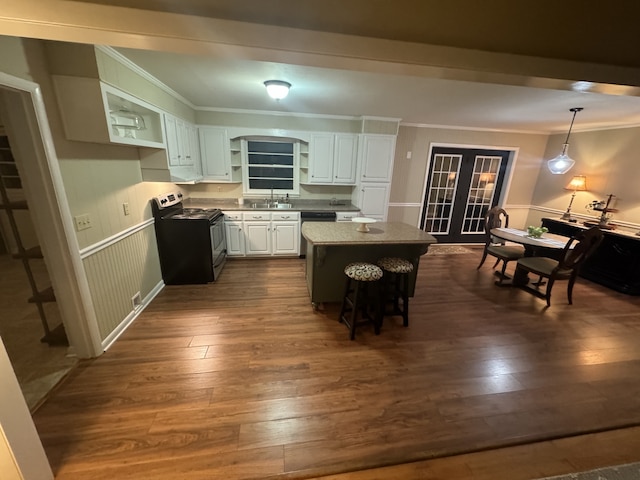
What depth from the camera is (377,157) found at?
460 cm

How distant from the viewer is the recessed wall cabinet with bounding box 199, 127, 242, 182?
168 inches

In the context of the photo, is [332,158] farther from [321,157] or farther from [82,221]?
[82,221]

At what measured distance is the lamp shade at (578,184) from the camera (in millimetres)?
4495

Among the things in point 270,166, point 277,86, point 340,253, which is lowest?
point 340,253

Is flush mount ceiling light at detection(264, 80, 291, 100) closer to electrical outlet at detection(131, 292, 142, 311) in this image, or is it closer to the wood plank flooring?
electrical outlet at detection(131, 292, 142, 311)

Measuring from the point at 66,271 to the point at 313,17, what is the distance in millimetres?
2415

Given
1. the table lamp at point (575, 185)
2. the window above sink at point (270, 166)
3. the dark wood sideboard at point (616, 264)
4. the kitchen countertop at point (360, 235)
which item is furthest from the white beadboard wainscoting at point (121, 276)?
the table lamp at point (575, 185)

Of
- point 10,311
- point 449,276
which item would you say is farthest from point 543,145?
point 10,311

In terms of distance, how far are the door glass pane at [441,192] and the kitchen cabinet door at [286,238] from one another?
119 inches

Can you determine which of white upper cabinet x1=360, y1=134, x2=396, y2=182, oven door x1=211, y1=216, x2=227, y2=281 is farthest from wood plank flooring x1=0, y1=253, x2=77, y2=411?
white upper cabinet x1=360, y1=134, x2=396, y2=182

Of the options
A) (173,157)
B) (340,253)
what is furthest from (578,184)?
(173,157)

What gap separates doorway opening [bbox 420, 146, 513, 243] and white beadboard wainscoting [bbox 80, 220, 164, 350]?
5.01m

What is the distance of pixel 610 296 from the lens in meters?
3.63

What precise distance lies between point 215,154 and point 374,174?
9.17 ft
